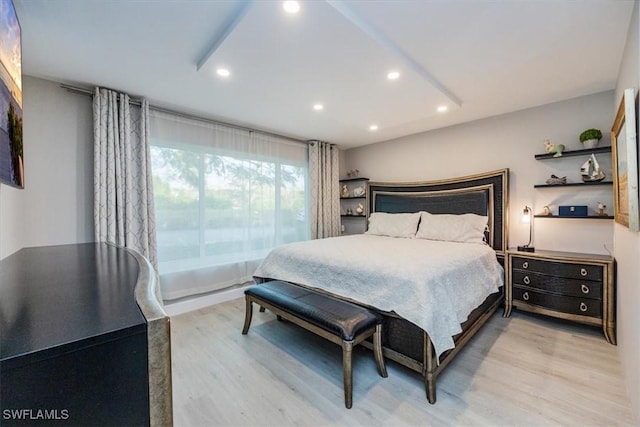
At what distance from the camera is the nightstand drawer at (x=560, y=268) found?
2492 millimetres

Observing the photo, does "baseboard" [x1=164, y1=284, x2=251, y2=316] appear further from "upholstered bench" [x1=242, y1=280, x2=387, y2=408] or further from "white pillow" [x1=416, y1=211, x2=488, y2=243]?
"white pillow" [x1=416, y1=211, x2=488, y2=243]

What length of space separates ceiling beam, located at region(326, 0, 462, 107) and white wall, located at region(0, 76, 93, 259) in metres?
2.68

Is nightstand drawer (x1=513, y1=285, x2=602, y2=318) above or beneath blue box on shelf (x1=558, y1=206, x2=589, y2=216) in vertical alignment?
beneath

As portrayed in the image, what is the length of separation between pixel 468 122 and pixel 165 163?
398 centimetres

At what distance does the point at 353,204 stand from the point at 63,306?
15.6ft

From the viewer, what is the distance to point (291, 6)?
1526mm

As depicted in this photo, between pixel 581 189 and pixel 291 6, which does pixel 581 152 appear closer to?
pixel 581 189

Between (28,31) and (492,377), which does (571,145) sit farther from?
(28,31)

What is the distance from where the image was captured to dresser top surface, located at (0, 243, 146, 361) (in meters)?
0.49

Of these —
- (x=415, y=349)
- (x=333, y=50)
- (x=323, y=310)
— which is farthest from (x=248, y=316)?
(x=333, y=50)

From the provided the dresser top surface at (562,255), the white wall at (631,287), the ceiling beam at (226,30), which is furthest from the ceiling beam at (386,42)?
the dresser top surface at (562,255)

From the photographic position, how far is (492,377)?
1958 millimetres

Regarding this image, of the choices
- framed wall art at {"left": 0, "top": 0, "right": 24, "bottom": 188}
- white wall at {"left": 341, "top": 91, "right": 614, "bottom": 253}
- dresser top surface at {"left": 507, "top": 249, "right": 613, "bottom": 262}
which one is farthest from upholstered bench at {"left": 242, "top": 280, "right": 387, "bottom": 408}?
white wall at {"left": 341, "top": 91, "right": 614, "bottom": 253}

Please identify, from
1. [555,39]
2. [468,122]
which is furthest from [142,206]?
[468,122]
